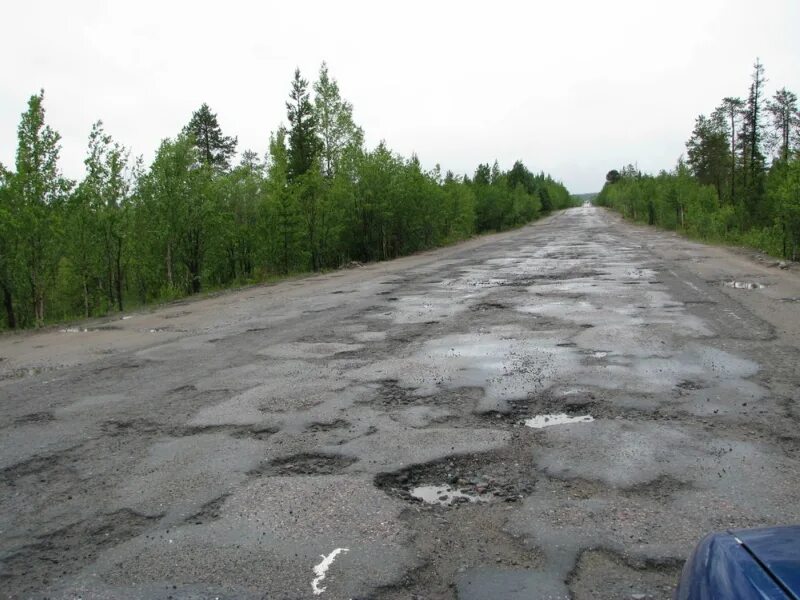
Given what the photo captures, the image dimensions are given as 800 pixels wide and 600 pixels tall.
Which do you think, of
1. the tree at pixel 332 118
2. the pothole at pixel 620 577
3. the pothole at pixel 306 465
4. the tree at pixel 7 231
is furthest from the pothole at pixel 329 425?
the tree at pixel 332 118

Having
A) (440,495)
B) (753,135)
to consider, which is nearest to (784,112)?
(753,135)

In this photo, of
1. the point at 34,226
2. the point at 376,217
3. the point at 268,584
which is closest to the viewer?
the point at 268,584

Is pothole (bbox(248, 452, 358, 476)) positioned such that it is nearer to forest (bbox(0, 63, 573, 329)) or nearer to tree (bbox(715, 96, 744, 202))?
forest (bbox(0, 63, 573, 329))

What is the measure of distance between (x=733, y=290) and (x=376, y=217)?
15566 mm

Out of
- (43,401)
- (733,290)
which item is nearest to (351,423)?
(43,401)

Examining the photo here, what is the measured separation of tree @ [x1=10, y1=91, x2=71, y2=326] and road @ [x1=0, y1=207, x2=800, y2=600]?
4.53 metres

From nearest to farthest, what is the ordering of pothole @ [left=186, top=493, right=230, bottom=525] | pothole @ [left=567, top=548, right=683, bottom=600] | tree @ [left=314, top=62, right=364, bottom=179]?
pothole @ [left=567, top=548, right=683, bottom=600] → pothole @ [left=186, top=493, right=230, bottom=525] → tree @ [left=314, top=62, right=364, bottom=179]

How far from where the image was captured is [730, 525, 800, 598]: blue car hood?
1308mm

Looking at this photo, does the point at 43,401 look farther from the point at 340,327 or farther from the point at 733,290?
the point at 733,290

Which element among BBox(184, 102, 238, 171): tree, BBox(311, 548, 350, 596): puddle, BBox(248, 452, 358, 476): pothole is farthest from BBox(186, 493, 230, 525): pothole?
BBox(184, 102, 238, 171): tree

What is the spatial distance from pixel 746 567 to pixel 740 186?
37377 mm

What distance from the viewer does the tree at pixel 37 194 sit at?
1164 centimetres

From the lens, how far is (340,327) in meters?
8.50

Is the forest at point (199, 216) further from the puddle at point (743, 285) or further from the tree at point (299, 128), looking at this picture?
the puddle at point (743, 285)
